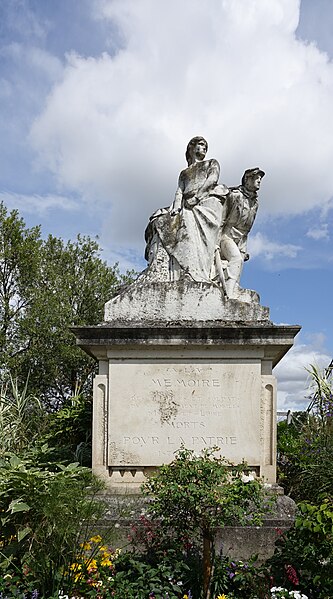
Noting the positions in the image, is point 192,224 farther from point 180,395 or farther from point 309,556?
point 309,556

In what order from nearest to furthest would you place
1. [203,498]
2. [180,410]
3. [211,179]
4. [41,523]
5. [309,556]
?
[203,498], [309,556], [41,523], [180,410], [211,179]

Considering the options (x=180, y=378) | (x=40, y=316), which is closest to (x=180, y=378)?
(x=180, y=378)

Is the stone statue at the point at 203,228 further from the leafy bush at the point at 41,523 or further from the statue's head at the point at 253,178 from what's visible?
the leafy bush at the point at 41,523

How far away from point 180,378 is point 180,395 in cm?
20

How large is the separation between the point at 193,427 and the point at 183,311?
139 centimetres

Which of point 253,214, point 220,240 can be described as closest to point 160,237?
point 220,240

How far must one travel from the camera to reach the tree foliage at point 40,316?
20484 millimetres

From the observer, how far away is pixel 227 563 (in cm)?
529

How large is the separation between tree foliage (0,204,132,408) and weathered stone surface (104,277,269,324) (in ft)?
43.6

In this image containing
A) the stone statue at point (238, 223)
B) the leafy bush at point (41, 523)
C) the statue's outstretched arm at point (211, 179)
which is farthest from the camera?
the statue's outstretched arm at point (211, 179)

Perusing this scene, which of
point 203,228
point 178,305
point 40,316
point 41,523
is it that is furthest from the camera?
point 40,316

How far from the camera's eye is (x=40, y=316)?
2053 centimetres

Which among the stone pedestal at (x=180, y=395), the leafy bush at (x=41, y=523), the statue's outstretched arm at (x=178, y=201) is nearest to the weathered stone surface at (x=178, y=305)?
the stone pedestal at (x=180, y=395)

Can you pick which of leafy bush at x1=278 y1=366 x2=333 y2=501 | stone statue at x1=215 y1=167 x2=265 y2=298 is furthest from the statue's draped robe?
leafy bush at x1=278 y1=366 x2=333 y2=501
